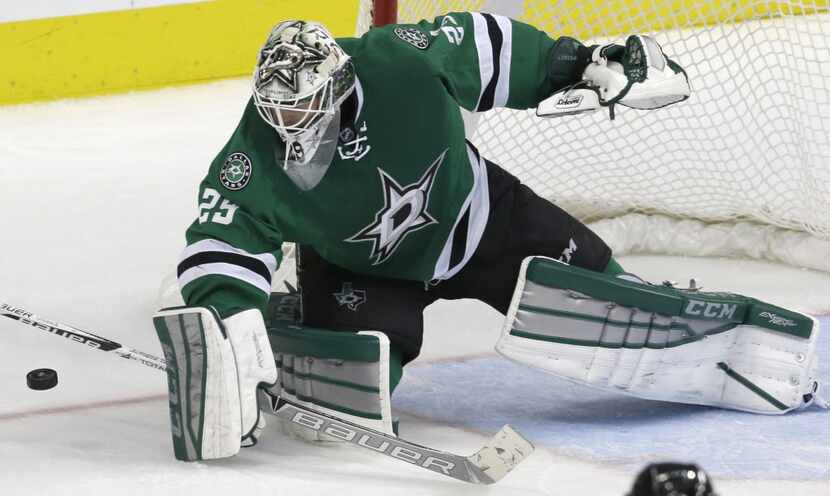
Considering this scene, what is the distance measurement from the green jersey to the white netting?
28.7 inches

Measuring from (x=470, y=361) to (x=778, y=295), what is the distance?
33.4 inches

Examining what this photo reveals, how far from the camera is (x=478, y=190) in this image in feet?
8.63

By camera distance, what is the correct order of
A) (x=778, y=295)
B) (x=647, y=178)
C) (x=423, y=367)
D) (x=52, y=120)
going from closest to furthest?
(x=423, y=367) → (x=778, y=295) → (x=647, y=178) → (x=52, y=120)

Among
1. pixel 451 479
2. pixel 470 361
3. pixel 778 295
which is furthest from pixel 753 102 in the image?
pixel 451 479

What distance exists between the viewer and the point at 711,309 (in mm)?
2613

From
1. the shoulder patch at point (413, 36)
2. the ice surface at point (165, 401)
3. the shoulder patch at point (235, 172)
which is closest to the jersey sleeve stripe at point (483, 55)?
the shoulder patch at point (413, 36)

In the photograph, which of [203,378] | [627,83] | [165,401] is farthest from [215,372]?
[627,83]

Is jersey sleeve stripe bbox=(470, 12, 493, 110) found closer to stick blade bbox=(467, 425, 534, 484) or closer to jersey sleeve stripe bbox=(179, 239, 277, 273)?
jersey sleeve stripe bbox=(179, 239, 277, 273)

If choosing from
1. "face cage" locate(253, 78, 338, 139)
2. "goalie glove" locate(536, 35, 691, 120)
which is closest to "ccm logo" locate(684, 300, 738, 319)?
"goalie glove" locate(536, 35, 691, 120)

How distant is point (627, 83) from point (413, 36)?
0.39m

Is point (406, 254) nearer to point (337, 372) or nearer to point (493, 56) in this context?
point (337, 372)

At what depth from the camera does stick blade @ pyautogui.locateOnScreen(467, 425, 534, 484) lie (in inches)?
90.2

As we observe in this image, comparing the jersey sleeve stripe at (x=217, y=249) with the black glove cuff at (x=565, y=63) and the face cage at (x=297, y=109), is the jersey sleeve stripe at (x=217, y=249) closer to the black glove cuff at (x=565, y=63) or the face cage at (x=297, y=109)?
the face cage at (x=297, y=109)

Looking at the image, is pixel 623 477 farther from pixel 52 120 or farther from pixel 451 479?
pixel 52 120
